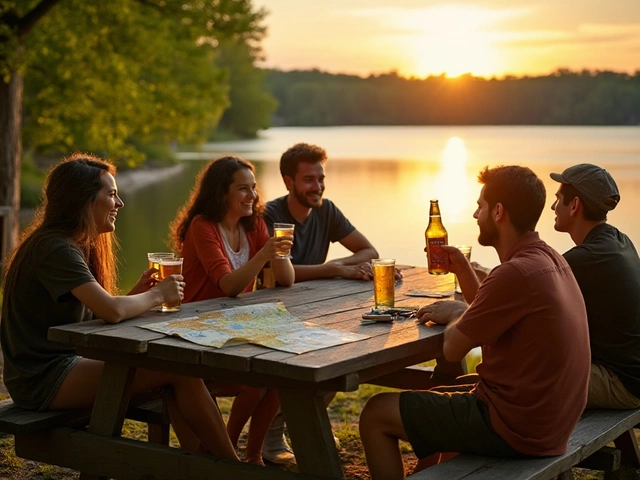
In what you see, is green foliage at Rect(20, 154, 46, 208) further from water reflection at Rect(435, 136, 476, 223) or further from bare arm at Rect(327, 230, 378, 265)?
bare arm at Rect(327, 230, 378, 265)

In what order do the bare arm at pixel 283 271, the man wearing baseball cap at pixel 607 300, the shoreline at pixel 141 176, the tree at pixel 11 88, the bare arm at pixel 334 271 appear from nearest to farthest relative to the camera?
the man wearing baseball cap at pixel 607 300
the bare arm at pixel 283 271
the bare arm at pixel 334 271
the tree at pixel 11 88
the shoreline at pixel 141 176

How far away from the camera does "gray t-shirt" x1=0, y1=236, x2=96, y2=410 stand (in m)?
3.64

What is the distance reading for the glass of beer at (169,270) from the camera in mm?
3838

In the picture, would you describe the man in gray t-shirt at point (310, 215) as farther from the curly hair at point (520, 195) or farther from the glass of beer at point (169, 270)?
the curly hair at point (520, 195)

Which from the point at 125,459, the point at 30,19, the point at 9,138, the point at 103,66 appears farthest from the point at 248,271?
the point at 103,66

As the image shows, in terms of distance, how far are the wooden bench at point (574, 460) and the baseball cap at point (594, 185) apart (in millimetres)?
863

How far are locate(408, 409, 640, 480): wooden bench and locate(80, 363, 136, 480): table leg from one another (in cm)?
115

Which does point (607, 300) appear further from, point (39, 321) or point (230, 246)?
point (39, 321)

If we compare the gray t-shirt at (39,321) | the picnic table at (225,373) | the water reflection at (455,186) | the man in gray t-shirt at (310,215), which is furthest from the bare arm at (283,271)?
the water reflection at (455,186)

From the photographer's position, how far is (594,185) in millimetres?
3943

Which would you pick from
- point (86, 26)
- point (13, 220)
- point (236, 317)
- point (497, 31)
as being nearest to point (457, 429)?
point (236, 317)

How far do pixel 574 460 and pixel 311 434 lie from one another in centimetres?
94

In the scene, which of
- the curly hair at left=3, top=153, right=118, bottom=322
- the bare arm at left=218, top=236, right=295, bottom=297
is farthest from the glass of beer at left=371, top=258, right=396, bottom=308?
the curly hair at left=3, top=153, right=118, bottom=322

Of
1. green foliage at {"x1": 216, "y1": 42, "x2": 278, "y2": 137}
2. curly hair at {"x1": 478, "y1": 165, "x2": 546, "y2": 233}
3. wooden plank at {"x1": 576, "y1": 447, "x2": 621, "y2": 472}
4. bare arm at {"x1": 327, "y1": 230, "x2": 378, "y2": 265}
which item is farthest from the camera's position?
green foliage at {"x1": 216, "y1": 42, "x2": 278, "y2": 137}
